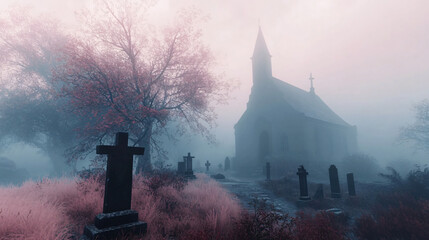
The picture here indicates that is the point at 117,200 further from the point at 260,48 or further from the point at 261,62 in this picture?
the point at 260,48

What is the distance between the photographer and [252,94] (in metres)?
30.1

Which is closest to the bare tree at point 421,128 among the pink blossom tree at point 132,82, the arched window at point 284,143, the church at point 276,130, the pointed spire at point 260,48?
the church at point 276,130

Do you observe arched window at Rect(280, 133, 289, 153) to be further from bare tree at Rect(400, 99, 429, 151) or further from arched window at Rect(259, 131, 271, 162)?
bare tree at Rect(400, 99, 429, 151)

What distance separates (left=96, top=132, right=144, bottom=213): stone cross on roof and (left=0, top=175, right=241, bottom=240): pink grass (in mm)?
640

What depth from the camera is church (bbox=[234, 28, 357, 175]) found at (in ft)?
80.5

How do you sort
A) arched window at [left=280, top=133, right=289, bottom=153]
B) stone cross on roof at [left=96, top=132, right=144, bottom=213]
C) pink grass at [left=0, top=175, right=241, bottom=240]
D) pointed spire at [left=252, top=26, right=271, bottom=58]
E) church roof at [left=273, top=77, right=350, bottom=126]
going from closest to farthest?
pink grass at [left=0, top=175, right=241, bottom=240], stone cross on roof at [left=96, top=132, right=144, bottom=213], arched window at [left=280, top=133, right=289, bottom=153], church roof at [left=273, top=77, right=350, bottom=126], pointed spire at [left=252, top=26, right=271, bottom=58]

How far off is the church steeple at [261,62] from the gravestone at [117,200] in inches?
1042

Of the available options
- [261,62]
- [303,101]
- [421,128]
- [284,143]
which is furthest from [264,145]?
[421,128]

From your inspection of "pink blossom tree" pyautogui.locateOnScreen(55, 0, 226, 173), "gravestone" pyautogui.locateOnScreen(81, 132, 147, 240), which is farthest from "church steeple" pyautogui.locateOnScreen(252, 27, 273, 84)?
"gravestone" pyautogui.locateOnScreen(81, 132, 147, 240)

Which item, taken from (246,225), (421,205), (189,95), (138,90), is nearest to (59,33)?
(138,90)

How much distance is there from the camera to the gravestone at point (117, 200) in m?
3.88

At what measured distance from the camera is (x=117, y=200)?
4.42m

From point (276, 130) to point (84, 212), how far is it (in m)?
24.4

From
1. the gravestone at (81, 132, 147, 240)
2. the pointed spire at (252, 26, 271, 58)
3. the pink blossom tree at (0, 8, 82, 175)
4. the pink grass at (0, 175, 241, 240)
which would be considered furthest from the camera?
the pointed spire at (252, 26, 271, 58)
